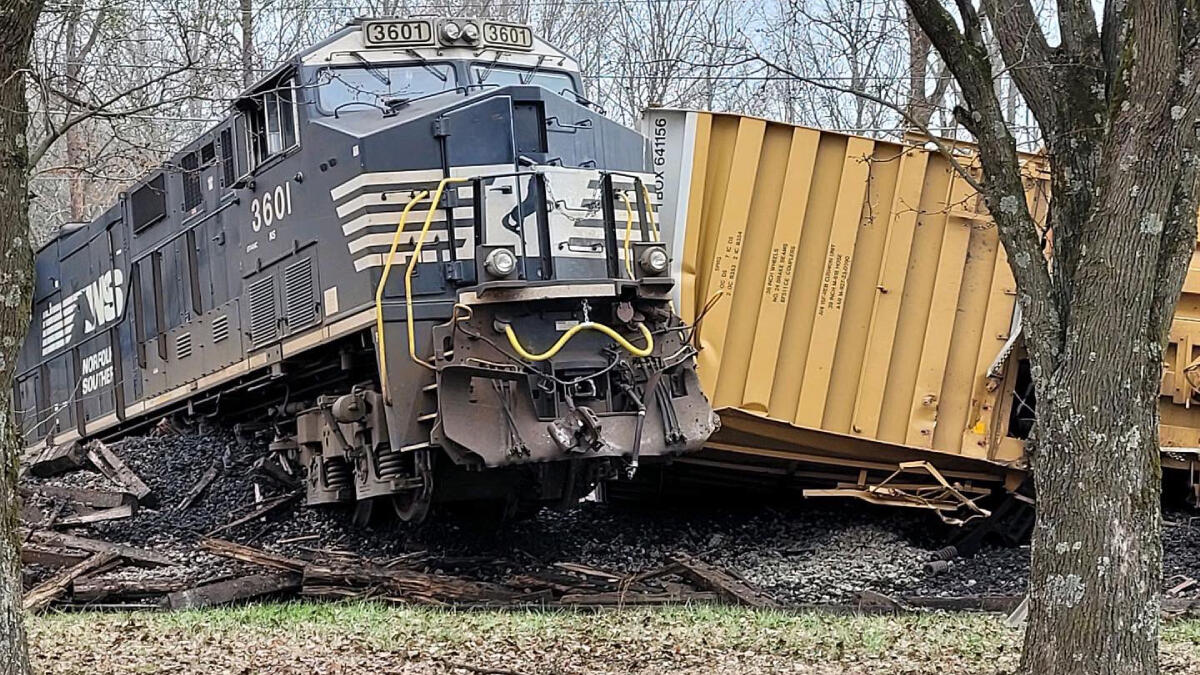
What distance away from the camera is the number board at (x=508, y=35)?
10.5 m

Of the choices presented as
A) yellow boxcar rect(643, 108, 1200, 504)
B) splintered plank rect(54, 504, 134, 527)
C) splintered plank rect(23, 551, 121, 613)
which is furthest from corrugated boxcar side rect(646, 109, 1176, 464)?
splintered plank rect(54, 504, 134, 527)

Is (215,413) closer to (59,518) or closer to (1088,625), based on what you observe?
(59,518)

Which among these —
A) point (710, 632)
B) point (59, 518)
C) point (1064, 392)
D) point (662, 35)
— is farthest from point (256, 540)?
point (662, 35)

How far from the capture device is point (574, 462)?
9891 mm

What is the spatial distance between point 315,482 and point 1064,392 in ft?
21.6

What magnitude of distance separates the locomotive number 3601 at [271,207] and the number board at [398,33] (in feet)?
4.01

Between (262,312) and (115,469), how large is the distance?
2.82 meters

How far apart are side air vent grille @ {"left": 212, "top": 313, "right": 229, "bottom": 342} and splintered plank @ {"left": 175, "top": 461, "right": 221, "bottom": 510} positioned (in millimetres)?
1285

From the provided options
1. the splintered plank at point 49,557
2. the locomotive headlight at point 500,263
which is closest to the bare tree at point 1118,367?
the locomotive headlight at point 500,263

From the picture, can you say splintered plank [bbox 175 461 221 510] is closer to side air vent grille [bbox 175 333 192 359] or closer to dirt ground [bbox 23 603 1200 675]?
side air vent grille [bbox 175 333 192 359]

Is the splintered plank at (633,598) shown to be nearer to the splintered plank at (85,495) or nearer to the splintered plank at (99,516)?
the splintered plank at (99,516)

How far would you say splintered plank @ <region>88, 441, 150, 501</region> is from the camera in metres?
12.2

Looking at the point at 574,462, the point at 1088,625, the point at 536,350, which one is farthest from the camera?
the point at 574,462

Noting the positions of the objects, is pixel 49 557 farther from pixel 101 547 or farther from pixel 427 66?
pixel 427 66
